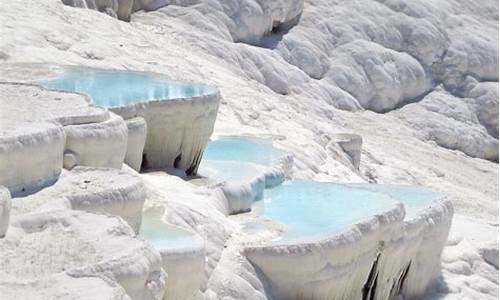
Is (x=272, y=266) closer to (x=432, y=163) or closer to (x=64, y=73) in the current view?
(x=64, y=73)

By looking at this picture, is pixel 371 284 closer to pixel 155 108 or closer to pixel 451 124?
pixel 155 108

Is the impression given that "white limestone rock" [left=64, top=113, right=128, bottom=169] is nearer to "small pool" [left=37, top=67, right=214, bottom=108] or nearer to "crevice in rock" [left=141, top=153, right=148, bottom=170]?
"small pool" [left=37, top=67, right=214, bottom=108]

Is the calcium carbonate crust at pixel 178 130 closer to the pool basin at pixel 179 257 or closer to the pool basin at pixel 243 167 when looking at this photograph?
the pool basin at pixel 243 167

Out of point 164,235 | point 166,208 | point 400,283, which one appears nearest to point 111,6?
point 400,283

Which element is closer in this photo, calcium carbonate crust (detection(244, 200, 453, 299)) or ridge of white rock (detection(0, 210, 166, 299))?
ridge of white rock (detection(0, 210, 166, 299))

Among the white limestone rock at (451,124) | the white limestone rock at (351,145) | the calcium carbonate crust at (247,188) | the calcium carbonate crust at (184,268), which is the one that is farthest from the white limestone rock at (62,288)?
the white limestone rock at (451,124)

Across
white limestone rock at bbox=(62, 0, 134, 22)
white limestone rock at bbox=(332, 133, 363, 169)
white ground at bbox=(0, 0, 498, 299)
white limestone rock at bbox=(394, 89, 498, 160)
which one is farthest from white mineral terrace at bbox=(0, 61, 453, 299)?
white limestone rock at bbox=(394, 89, 498, 160)
